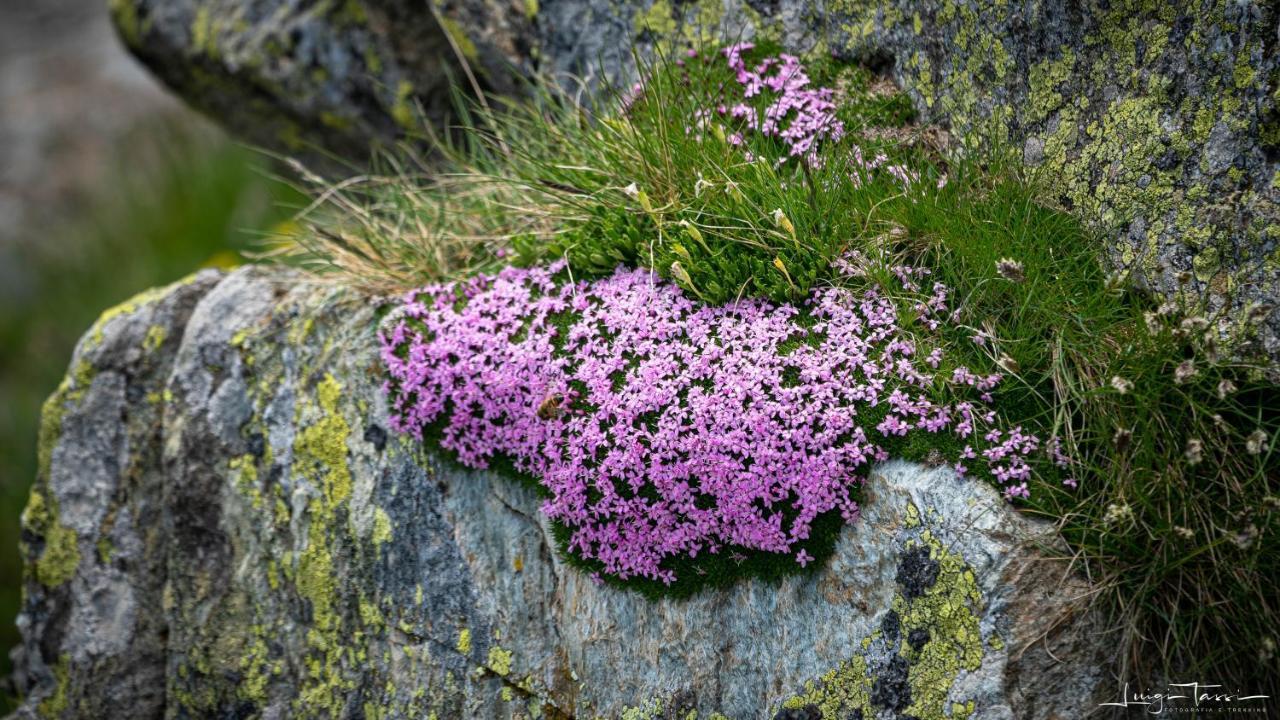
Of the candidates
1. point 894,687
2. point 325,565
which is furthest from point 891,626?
point 325,565

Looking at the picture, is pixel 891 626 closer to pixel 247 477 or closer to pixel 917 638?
pixel 917 638

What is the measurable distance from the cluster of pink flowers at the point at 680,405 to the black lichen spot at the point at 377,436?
0.18m

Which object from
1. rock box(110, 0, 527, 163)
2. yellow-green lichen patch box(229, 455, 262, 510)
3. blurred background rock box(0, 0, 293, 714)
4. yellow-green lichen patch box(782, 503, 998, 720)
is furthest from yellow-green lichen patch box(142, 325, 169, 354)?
yellow-green lichen patch box(782, 503, 998, 720)

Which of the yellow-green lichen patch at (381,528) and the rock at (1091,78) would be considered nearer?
the rock at (1091,78)

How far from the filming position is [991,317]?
323 centimetres

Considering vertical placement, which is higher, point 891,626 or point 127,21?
point 127,21

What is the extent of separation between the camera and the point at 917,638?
117 inches

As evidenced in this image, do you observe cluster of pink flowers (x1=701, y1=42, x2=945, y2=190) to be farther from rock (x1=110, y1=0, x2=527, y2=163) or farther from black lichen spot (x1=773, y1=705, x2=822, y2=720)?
rock (x1=110, y1=0, x2=527, y2=163)

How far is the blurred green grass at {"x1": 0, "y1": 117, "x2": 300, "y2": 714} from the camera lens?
9.19 metres

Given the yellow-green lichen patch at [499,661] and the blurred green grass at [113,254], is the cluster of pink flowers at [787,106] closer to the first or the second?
the yellow-green lichen patch at [499,661]

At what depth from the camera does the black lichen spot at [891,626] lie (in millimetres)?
3014

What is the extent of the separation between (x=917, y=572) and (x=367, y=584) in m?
2.31

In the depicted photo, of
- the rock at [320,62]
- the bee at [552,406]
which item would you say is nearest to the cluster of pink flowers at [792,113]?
the bee at [552,406]

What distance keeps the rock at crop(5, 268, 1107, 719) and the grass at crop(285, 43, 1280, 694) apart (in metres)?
0.24
